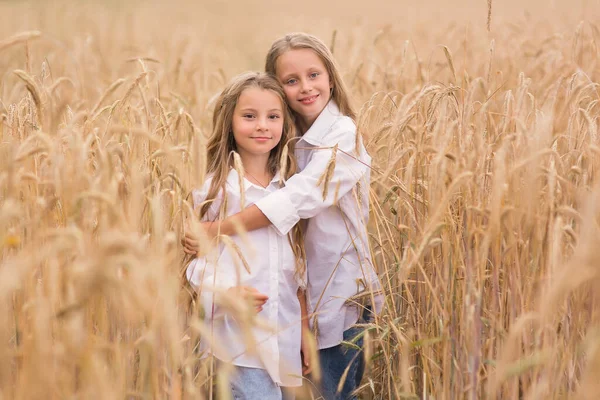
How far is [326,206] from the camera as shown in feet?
7.60

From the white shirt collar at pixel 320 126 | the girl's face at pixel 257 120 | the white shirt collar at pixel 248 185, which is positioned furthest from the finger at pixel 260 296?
the white shirt collar at pixel 320 126

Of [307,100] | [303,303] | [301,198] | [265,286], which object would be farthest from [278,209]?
[307,100]

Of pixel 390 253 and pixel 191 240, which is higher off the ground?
pixel 191 240

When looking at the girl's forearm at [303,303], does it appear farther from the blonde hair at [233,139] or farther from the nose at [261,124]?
the nose at [261,124]

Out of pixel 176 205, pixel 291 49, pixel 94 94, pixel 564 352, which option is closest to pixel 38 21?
pixel 94 94

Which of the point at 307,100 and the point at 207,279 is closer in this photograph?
the point at 207,279

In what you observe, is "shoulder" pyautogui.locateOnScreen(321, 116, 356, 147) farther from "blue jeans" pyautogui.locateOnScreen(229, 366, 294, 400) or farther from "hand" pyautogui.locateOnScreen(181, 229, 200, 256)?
Result: "blue jeans" pyautogui.locateOnScreen(229, 366, 294, 400)

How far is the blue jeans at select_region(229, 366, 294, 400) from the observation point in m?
2.18

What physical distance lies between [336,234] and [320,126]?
0.42m

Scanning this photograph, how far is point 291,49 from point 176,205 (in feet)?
2.99

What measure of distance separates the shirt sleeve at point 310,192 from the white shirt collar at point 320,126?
0.14 meters

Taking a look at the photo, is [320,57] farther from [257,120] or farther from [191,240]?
[191,240]

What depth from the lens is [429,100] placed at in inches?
92.9

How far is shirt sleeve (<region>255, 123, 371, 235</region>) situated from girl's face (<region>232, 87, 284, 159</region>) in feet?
0.57
